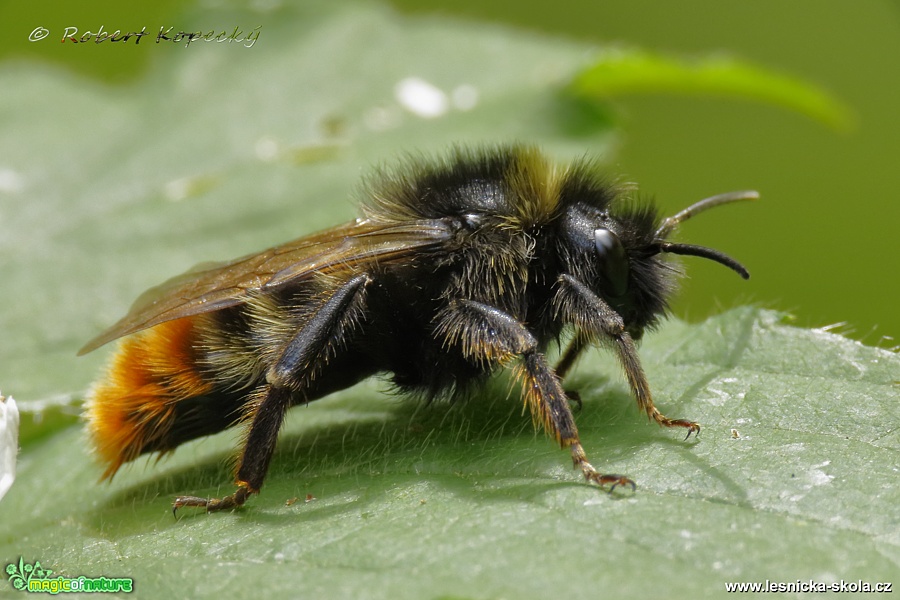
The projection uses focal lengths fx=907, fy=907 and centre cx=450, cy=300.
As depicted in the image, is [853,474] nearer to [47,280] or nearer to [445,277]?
[445,277]

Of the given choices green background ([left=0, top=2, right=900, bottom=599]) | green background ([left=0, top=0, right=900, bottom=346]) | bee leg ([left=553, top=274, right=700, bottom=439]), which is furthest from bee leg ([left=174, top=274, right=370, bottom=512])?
green background ([left=0, top=0, right=900, bottom=346])

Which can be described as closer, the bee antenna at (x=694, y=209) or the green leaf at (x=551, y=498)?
the green leaf at (x=551, y=498)

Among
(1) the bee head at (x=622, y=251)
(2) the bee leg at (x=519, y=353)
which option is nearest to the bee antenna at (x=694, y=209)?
(1) the bee head at (x=622, y=251)

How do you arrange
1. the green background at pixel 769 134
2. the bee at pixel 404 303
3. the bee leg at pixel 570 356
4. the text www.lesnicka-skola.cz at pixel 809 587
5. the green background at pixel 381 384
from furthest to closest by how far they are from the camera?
the green background at pixel 769 134, the bee leg at pixel 570 356, the bee at pixel 404 303, the green background at pixel 381 384, the text www.lesnicka-skola.cz at pixel 809 587

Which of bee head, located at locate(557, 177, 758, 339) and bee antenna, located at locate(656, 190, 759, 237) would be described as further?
bee antenna, located at locate(656, 190, 759, 237)

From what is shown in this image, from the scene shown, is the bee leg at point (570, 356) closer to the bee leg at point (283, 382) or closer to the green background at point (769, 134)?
the bee leg at point (283, 382)

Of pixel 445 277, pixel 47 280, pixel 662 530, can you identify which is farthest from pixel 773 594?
pixel 47 280

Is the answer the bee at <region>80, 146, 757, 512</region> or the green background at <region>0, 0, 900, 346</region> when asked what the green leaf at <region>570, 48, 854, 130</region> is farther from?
the green background at <region>0, 0, 900, 346</region>
